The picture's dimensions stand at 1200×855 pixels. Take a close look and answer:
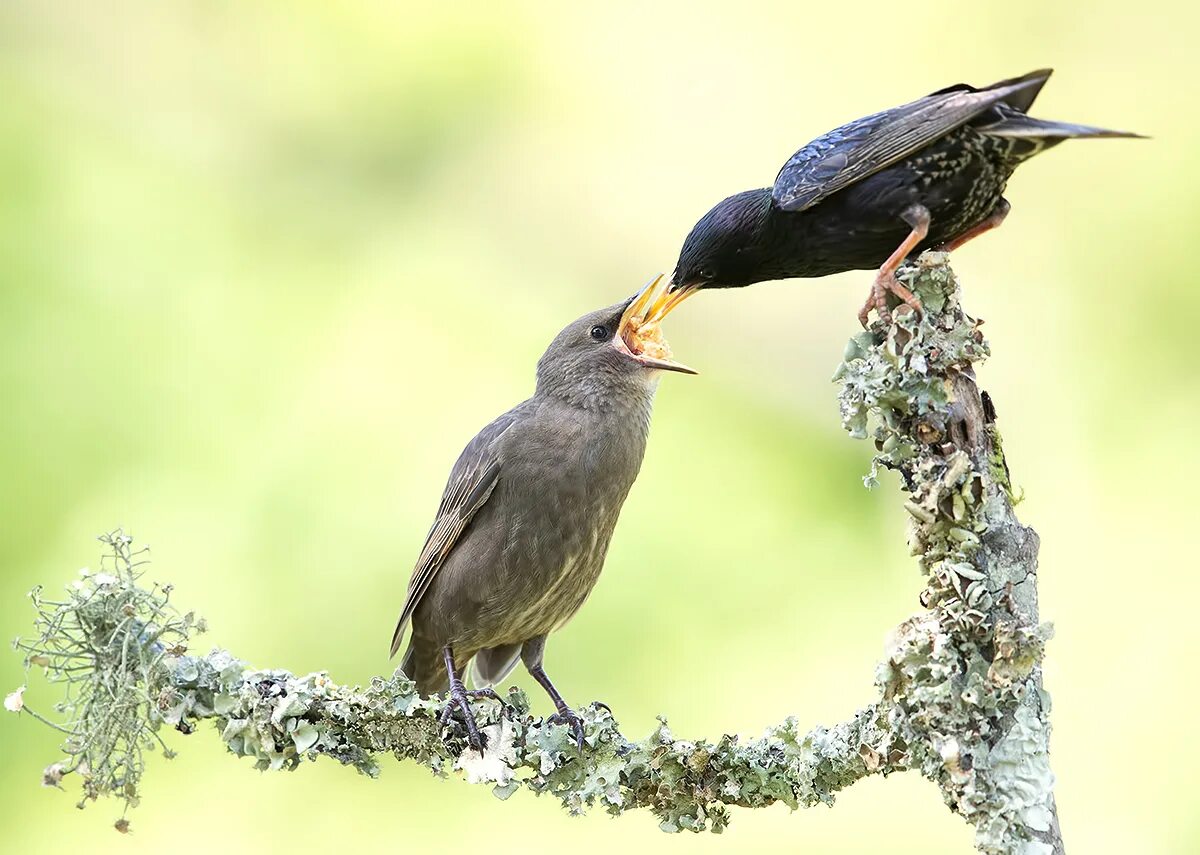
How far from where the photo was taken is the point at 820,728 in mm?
3084

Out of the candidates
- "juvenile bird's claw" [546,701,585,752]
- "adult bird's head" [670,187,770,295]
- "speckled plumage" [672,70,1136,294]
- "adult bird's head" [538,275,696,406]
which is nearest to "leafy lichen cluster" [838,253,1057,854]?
"speckled plumage" [672,70,1136,294]

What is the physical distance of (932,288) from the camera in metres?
2.83

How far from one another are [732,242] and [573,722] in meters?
1.34

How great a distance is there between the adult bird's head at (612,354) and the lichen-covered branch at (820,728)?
3.40ft

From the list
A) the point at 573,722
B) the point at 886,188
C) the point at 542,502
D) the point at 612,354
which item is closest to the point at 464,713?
the point at 573,722

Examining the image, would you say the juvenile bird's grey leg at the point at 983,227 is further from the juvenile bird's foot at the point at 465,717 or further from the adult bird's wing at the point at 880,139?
the juvenile bird's foot at the point at 465,717

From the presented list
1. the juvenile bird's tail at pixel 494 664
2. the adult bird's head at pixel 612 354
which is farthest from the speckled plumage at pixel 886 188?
the juvenile bird's tail at pixel 494 664

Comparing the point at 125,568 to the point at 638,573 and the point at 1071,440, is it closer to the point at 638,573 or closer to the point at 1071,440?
the point at 638,573

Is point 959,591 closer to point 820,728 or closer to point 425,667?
point 820,728

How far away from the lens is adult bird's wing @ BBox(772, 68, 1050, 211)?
3322 millimetres

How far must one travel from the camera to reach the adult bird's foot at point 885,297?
2826mm

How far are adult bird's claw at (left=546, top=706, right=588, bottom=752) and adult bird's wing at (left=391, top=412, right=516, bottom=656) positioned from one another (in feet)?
2.06

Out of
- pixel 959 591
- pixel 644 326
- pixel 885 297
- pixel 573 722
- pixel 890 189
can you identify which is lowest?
pixel 959 591

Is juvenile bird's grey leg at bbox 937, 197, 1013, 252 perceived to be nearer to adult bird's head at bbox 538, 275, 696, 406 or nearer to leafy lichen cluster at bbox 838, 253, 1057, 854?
leafy lichen cluster at bbox 838, 253, 1057, 854
